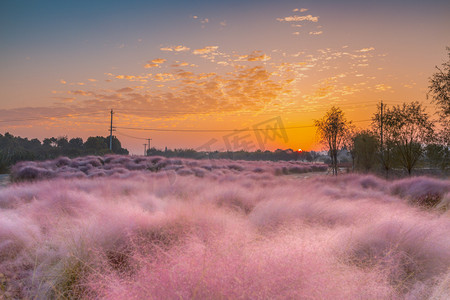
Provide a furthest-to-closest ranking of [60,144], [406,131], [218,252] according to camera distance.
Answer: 1. [60,144]
2. [406,131]
3. [218,252]

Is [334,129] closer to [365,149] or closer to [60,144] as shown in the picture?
[365,149]

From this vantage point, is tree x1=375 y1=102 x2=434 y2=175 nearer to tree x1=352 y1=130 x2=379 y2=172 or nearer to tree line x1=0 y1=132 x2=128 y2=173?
tree x1=352 y1=130 x2=379 y2=172

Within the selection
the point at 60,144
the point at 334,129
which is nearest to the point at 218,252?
the point at 334,129

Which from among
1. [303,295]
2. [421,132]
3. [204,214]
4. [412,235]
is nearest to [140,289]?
[303,295]

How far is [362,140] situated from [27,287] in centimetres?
2576

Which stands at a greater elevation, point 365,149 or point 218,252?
point 365,149

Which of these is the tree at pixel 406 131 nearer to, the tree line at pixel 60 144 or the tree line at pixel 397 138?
the tree line at pixel 397 138

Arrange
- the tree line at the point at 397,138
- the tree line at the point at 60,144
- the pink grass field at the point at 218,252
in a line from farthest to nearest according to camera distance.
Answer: the tree line at the point at 60,144 → the tree line at the point at 397,138 → the pink grass field at the point at 218,252

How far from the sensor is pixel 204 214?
4.32 meters

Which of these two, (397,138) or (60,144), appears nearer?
(397,138)

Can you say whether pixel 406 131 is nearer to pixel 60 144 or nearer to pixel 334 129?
pixel 334 129

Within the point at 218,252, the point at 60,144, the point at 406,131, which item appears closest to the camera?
the point at 218,252

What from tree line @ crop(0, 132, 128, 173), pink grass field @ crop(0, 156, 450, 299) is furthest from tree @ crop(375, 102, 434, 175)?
tree line @ crop(0, 132, 128, 173)

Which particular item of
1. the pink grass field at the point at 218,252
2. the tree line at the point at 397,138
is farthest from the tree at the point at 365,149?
the pink grass field at the point at 218,252
